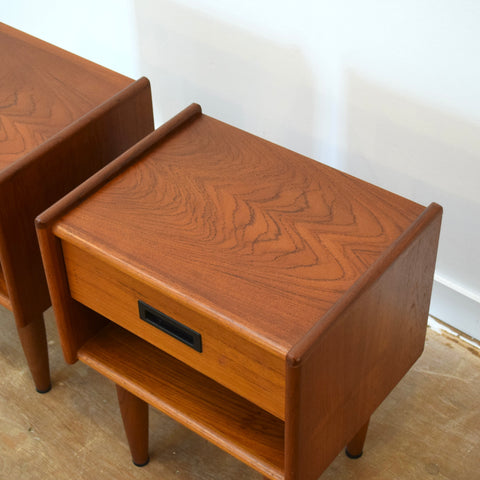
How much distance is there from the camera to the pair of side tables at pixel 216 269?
927 mm

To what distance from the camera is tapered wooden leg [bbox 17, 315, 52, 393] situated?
136cm

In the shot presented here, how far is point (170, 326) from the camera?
3.30ft

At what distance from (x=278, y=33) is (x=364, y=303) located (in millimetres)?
628

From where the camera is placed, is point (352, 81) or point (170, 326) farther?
point (352, 81)

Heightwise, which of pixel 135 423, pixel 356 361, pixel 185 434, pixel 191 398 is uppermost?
pixel 356 361

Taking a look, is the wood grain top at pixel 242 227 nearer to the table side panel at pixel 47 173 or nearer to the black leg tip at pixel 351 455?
the table side panel at pixel 47 173

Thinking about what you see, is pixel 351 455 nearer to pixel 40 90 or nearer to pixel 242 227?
pixel 242 227

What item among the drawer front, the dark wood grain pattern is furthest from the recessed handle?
the dark wood grain pattern

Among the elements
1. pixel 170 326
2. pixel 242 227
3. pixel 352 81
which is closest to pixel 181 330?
pixel 170 326

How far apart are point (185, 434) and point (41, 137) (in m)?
0.55

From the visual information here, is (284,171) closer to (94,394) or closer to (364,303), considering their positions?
(364,303)

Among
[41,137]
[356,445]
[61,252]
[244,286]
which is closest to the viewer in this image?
[244,286]

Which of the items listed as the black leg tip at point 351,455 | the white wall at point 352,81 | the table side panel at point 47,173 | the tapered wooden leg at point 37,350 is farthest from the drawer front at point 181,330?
the white wall at point 352,81

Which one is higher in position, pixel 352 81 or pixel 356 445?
pixel 352 81
